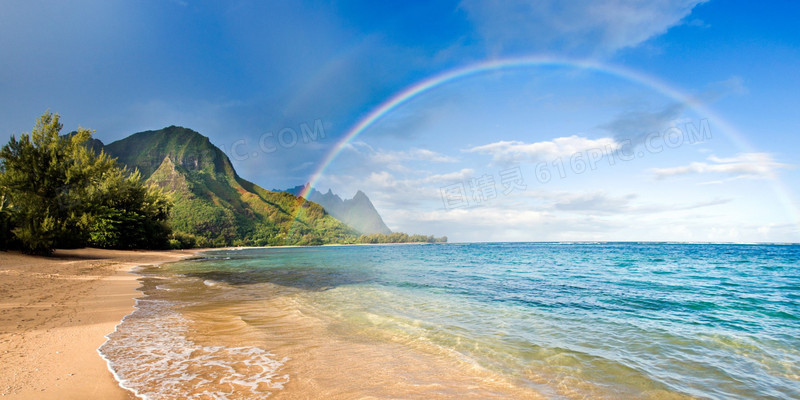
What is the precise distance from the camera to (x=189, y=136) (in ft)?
611

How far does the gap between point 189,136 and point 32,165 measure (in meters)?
188

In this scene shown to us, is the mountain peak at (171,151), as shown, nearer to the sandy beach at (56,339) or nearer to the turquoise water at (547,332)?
the sandy beach at (56,339)

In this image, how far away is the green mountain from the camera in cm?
11388

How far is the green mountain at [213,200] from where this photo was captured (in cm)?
11388

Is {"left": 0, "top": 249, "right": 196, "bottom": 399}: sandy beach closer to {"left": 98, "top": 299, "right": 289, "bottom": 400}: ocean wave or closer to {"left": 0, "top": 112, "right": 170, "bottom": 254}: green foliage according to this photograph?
{"left": 98, "top": 299, "right": 289, "bottom": 400}: ocean wave

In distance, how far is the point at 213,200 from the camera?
5064 inches

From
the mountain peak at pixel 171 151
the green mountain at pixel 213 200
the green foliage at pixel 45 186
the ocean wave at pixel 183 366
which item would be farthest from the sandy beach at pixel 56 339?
the mountain peak at pixel 171 151

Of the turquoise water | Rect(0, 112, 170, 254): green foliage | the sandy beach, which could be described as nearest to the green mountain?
Rect(0, 112, 170, 254): green foliage

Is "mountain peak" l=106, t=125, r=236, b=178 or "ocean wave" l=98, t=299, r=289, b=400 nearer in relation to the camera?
"ocean wave" l=98, t=299, r=289, b=400

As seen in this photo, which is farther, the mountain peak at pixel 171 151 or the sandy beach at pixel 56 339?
the mountain peak at pixel 171 151

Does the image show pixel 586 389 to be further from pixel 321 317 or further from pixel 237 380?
Answer: pixel 321 317

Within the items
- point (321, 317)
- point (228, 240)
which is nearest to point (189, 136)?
point (228, 240)

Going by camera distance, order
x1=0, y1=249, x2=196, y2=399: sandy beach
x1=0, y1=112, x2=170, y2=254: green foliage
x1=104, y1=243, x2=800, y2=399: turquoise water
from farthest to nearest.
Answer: x1=0, y1=112, x2=170, y2=254: green foliage < x1=104, y1=243, x2=800, y2=399: turquoise water < x1=0, y1=249, x2=196, y2=399: sandy beach

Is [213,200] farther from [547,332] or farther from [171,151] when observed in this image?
[547,332]
